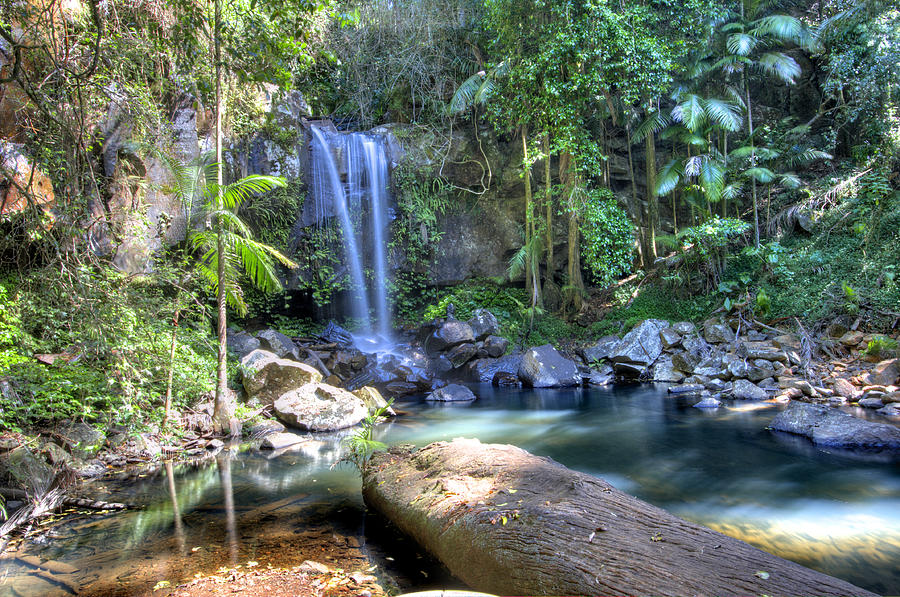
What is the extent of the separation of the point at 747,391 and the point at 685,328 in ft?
10.00

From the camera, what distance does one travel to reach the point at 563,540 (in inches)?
116

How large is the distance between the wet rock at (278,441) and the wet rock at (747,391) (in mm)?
8157

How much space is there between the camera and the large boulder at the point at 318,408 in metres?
8.48

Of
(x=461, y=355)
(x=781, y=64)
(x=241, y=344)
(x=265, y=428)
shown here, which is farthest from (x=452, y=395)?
(x=781, y=64)

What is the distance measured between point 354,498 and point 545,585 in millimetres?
2921

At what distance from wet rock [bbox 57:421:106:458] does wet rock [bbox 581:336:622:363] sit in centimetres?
1038

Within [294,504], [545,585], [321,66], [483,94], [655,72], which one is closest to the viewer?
[545,585]

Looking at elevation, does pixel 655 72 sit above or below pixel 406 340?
above

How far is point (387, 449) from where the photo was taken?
532cm

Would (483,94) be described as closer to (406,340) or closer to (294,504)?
(406,340)

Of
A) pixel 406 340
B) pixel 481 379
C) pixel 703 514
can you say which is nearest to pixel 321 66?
pixel 406 340

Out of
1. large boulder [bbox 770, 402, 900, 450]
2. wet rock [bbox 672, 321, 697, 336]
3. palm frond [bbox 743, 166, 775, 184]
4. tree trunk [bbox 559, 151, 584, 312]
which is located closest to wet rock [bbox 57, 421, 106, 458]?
large boulder [bbox 770, 402, 900, 450]

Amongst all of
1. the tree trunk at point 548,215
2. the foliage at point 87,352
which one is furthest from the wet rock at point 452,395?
the tree trunk at point 548,215

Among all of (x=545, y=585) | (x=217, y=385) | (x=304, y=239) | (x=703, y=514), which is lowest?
(x=703, y=514)
